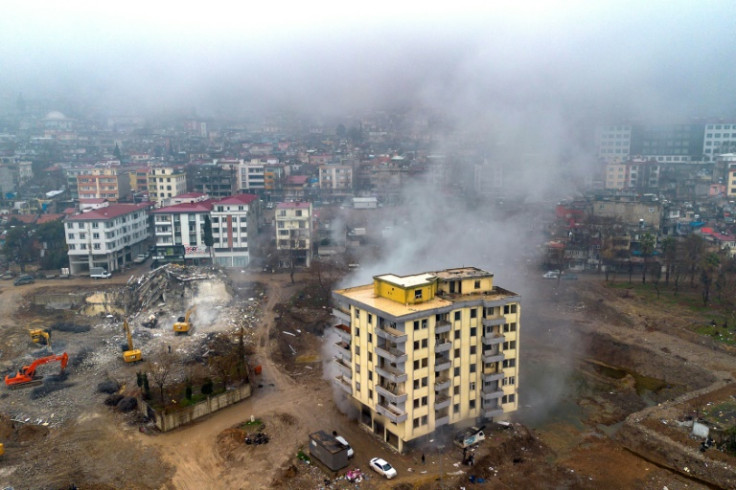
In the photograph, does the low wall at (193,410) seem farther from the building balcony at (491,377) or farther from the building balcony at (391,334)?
the building balcony at (491,377)

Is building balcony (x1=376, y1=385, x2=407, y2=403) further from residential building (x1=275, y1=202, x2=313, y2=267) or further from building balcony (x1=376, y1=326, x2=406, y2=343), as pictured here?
residential building (x1=275, y1=202, x2=313, y2=267)

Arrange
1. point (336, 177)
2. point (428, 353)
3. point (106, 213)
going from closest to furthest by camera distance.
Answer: point (428, 353) → point (106, 213) → point (336, 177)

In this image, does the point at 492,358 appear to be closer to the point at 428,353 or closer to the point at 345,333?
the point at 428,353

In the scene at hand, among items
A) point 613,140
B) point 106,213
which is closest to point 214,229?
point 106,213

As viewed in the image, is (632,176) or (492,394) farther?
(632,176)

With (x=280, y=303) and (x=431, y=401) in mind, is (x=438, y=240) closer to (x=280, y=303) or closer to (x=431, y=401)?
(x=280, y=303)

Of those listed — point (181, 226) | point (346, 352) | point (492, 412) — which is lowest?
point (492, 412)

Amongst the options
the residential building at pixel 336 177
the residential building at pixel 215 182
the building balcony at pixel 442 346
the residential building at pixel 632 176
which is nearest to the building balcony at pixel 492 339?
the building balcony at pixel 442 346
